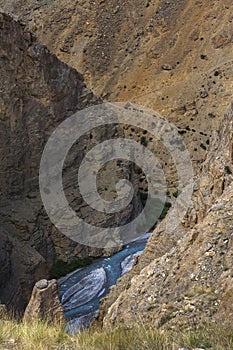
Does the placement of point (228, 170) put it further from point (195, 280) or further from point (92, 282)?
point (92, 282)

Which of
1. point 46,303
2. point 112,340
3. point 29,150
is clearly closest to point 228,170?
point 46,303

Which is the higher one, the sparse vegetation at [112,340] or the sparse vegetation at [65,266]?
the sparse vegetation at [112,340]

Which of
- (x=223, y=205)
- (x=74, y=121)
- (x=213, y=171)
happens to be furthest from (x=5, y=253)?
(x=223, y=205)

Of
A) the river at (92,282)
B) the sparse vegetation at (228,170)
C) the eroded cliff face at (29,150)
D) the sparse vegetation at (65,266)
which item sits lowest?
the river at (92,282)

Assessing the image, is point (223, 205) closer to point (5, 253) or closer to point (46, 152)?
point (5, 253)

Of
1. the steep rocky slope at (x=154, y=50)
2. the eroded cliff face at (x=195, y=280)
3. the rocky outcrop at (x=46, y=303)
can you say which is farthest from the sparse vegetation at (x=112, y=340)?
the steep rocky slope at (x=154, y=50)

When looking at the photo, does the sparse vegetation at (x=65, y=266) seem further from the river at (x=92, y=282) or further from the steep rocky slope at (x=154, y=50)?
the steep rocky slope at (x=154, y=50)

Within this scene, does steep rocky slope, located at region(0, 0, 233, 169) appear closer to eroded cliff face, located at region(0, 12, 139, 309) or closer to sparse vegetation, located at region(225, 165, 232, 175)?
eroded cliff face, located at region(0, 12, 139, 309)
